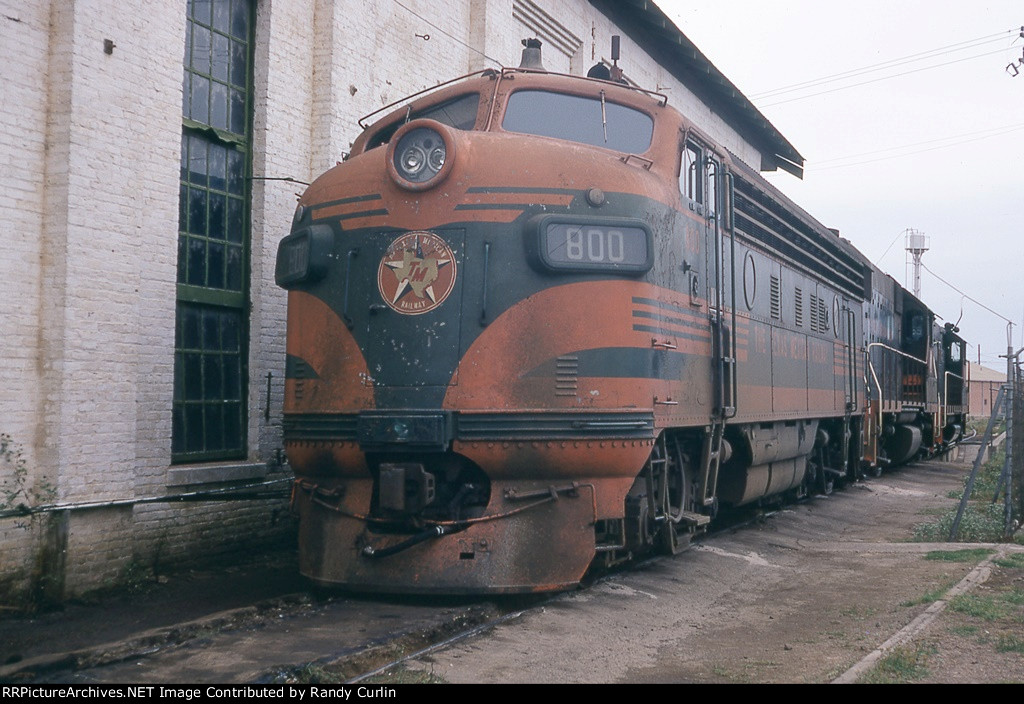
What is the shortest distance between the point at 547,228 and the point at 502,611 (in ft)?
8.23

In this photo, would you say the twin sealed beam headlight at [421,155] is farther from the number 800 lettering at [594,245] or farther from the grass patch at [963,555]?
the grass patch at [963,555]

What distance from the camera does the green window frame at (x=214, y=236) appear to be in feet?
30.8

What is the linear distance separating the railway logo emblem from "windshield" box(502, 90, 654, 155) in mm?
1272

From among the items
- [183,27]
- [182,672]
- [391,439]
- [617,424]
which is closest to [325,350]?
[391,439]

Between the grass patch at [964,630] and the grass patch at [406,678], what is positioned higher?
the grass patch at [406,678]

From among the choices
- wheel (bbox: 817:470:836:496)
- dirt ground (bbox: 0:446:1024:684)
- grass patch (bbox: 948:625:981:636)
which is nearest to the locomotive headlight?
dirt ground (bbox: 0:446:1024:684)

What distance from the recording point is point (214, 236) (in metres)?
9.81

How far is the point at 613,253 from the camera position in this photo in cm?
691

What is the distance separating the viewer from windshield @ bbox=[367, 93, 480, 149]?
7891 mm

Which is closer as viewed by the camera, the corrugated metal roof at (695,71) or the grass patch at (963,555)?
the grass patch at (963,555)

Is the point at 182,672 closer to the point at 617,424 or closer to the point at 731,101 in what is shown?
the point at 617,424

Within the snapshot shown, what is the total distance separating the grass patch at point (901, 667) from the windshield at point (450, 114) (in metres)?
4.58

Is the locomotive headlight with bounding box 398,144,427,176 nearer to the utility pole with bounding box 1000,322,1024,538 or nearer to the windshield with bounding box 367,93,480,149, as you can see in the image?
the windshield with bounding box 367,93,480,149

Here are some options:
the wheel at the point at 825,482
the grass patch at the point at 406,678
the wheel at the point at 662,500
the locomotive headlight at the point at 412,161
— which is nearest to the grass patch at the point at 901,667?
the wheel at the point at 662,500
